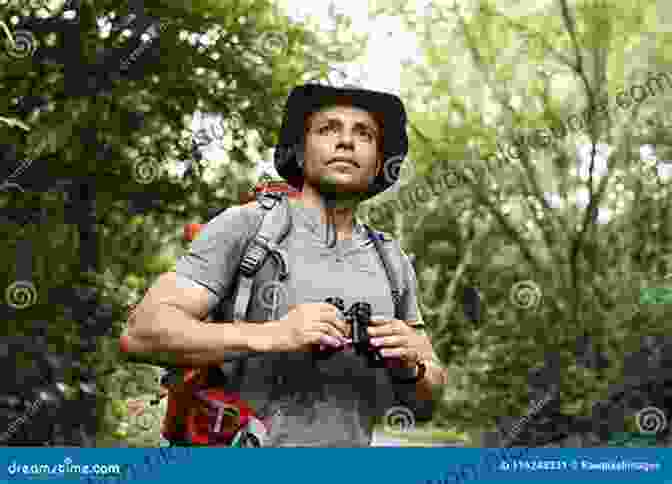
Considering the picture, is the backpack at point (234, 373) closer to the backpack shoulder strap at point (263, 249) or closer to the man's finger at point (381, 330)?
the backpack shoulder strap at point (263, 249)

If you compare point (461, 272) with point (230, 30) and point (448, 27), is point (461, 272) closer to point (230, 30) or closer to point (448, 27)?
point (448, 27)

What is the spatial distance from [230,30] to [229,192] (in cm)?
102

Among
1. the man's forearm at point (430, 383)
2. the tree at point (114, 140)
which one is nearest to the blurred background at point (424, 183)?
the tree at point (114, 140)

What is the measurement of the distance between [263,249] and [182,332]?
23 cm

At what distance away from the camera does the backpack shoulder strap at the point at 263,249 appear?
1732mm

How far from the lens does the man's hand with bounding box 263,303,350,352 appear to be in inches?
64.3

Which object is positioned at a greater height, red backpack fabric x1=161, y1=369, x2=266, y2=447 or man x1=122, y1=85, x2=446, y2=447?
man x1=122, y1=85, x2=446, y2=447

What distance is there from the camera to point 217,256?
1752 mm

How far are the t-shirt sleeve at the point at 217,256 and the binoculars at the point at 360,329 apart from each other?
0.21 meters

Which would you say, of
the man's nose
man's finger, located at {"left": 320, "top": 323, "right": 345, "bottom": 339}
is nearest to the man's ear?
the man's nose

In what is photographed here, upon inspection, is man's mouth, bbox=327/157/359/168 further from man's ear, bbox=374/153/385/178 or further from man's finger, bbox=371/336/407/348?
man's finger, bbox=371/336/407/348

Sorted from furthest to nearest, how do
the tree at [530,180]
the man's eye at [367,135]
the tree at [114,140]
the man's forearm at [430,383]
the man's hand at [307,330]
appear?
the tree at [530,180] < the tree at [114,140] < the man's eye at [367,135] < the man's forearm at [430,383] < the man's hand at [307,330]

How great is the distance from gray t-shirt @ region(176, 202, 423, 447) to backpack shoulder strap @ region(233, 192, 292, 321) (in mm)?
23

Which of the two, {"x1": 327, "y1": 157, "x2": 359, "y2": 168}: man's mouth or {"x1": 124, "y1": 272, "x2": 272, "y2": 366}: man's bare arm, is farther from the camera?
{"x1": 327, "y1": 157, "x2": 359, "y2": 168}: man's mouth
